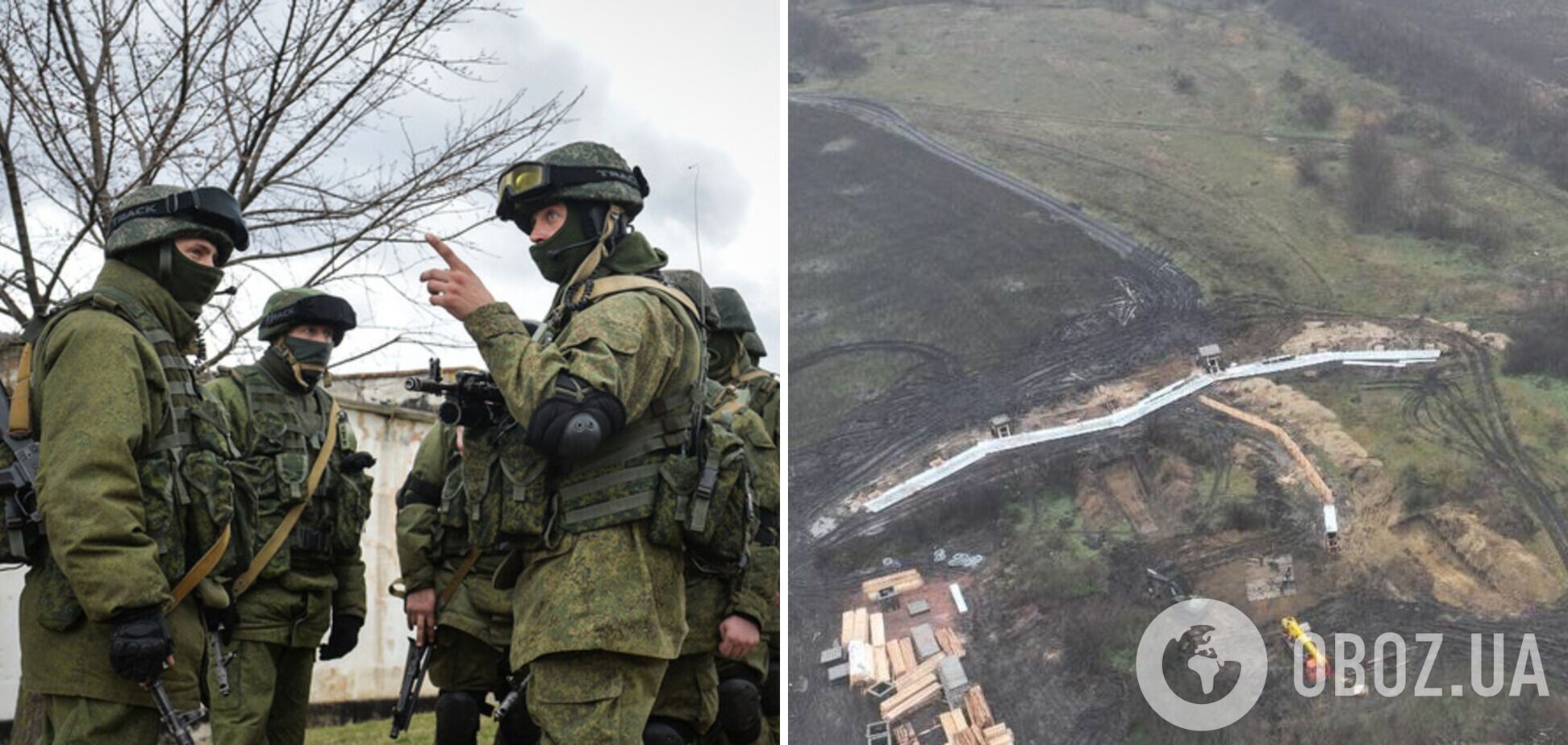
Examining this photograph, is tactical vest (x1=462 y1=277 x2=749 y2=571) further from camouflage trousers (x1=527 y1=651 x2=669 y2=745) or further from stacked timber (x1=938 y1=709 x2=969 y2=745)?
stacked timber (x1=938 y1=709 x2=969 y2=745)

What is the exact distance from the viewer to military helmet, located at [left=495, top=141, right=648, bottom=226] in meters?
3.63

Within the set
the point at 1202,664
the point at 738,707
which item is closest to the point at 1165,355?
the point at 1202,664

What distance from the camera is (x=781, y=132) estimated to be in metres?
5.74

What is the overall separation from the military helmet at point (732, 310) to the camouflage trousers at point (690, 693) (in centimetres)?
176

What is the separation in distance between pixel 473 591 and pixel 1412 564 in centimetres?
551

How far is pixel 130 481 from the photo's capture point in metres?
3.26

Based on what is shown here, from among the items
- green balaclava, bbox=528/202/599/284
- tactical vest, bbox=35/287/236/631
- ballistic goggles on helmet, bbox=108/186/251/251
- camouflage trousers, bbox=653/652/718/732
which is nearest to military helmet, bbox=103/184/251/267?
ballistic goggles on helmet, bbox=108/186/251/251

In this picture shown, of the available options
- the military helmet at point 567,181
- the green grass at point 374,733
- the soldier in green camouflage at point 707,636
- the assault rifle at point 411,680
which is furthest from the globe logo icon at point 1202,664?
the military helmet at point 567,181

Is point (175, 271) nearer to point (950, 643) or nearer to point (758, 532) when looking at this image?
point (758, 532)

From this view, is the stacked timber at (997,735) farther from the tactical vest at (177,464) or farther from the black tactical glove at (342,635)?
the tactical vest at (177,464)

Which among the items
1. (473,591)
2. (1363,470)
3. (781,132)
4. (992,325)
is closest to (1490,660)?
(1363,470)

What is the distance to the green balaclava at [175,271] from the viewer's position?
12.1 ft

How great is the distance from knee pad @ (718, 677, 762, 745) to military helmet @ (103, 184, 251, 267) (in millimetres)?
2169

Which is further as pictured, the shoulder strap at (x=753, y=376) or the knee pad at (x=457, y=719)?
the shoulder strap at (x=753, y=376)
